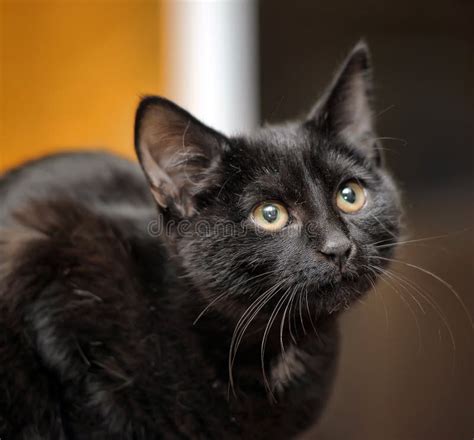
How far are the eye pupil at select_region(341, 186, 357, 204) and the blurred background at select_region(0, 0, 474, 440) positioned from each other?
0.50 ft

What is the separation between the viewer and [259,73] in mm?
2424

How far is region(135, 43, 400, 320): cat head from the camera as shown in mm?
959

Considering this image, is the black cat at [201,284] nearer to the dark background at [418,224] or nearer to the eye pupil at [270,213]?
the eye pupil at [270,213]

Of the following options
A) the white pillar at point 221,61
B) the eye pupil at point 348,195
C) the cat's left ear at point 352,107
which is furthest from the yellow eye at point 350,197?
the white pillar at point 221,61

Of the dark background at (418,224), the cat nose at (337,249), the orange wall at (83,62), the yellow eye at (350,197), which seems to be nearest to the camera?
the cat nose at (337,249)

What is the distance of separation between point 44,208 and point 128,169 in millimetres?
272

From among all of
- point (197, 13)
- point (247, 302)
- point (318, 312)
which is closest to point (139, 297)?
point (247, 302)

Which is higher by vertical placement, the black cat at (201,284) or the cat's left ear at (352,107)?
the cat's left ear at (352,107)

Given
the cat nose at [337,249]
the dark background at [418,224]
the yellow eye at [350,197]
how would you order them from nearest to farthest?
the cat nose at [337,249] < the yellow eye at [350,197] < the dark background at [418,224]

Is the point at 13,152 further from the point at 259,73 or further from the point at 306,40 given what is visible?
the point at 306,40

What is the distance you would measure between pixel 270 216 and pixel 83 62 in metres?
1.89

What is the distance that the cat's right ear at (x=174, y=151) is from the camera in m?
1.02

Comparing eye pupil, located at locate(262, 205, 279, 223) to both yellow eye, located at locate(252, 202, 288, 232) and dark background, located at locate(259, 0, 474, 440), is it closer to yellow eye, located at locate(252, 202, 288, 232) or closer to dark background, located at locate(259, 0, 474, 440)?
yellow eye, located at locate(252, 202, 288, 232)

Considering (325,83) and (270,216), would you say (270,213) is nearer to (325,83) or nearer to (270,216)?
(270,216)
